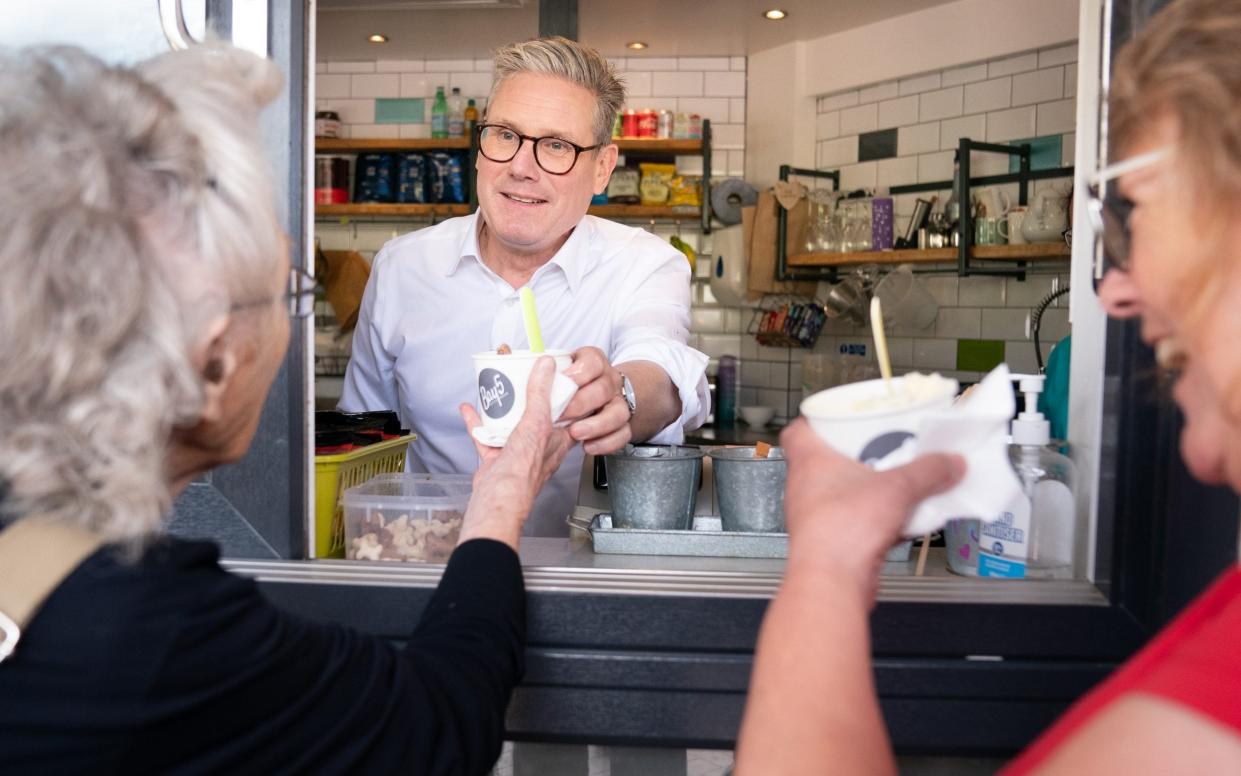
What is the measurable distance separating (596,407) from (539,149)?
3.01ft

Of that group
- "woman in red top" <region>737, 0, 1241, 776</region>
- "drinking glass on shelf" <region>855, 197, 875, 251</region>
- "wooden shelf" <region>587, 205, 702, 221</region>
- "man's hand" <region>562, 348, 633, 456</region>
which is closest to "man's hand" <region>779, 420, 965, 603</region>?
"woman in red top" <region>737, 0, 1241, 776</region>

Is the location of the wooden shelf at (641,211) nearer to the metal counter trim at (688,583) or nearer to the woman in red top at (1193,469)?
the metal counter trim at (688,583)

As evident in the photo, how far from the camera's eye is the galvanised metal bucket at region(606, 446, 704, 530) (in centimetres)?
145

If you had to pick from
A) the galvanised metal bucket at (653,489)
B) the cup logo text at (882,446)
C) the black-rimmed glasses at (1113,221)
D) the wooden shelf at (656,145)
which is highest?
the wooden shelf at (656,145)

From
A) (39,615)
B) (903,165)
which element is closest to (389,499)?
(39,615)

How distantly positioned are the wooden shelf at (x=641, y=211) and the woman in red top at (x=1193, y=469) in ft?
14.2

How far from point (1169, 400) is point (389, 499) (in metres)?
0.95

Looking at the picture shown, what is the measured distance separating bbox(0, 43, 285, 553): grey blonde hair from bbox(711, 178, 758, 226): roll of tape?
4368 millimetres

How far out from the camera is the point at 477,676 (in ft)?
3.23

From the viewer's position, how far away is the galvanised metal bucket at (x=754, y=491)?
1.42m

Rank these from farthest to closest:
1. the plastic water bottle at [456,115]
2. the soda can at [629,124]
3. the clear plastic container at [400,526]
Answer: the plastic water bottle at [456,115]
the soda can at [629,124]
the clear plastic container at [400,526]

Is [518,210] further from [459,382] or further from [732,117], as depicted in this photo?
[732,117]

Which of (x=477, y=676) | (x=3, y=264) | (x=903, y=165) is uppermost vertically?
(x=903, y=165)

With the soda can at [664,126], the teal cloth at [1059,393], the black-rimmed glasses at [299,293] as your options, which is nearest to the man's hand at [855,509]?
the black-rimmed glasses at [299,293]
